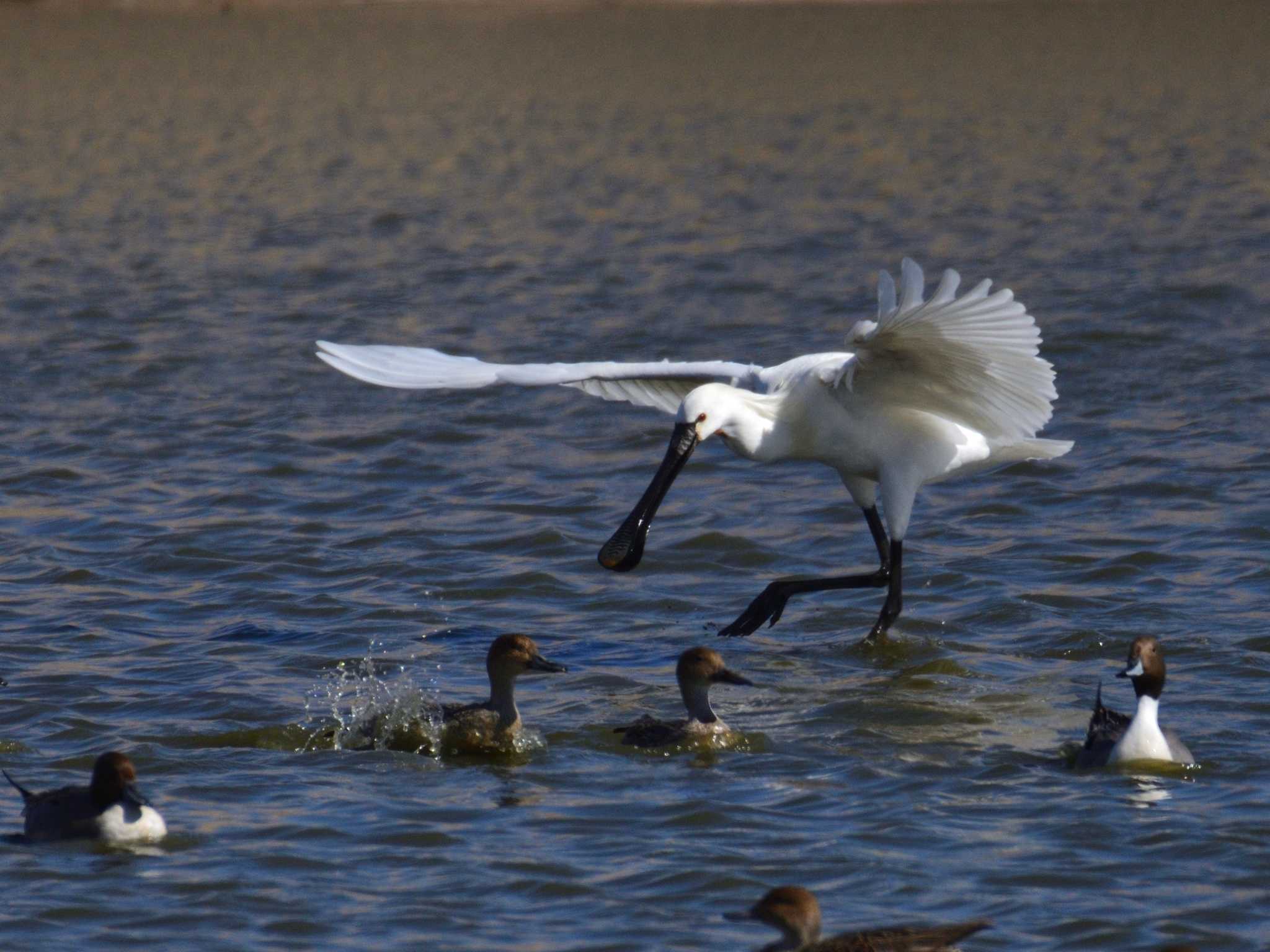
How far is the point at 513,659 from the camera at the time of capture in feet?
27.5

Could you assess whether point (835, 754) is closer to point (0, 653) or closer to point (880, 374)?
point (880, 374)

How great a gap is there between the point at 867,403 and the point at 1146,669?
2.28 m

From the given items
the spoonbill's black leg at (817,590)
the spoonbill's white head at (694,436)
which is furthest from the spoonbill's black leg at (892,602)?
the spoonbill's white head at (694,436)

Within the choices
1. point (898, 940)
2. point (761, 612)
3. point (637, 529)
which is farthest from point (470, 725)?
point (898, 940)

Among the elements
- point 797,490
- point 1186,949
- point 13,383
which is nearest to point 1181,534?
point 797,490

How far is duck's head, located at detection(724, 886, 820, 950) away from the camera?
579 cm

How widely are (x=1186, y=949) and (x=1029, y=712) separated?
9.95ft

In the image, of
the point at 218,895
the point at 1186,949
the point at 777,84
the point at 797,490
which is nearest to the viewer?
the point at 1186,949

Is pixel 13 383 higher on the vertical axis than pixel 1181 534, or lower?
higher

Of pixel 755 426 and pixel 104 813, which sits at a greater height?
pixel 755 426

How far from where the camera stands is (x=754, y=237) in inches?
808

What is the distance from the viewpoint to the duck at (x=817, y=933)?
575 cm

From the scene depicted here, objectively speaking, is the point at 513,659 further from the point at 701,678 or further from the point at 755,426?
the point at 755,426

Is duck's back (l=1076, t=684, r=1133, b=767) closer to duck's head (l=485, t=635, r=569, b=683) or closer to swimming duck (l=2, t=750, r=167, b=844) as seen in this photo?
duck's head (l=485, t=635, r=569, b=683)
